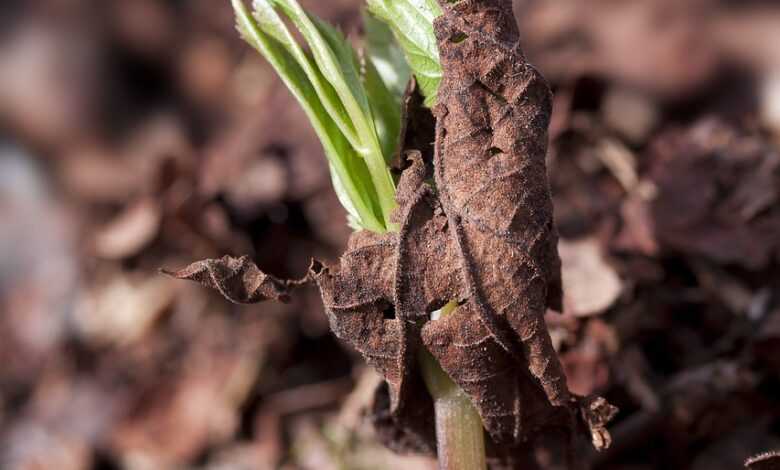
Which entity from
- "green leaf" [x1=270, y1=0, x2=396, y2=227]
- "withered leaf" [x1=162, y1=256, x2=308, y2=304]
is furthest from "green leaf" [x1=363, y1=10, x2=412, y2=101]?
"withered leaf" [x1=162, y1=256, x2=308, y2=304]

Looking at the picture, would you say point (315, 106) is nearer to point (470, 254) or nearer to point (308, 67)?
point (308, 67)

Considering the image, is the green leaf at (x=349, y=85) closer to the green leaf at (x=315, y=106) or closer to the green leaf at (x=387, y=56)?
the green leaf at (x=315, y=106)

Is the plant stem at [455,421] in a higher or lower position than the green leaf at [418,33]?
lower

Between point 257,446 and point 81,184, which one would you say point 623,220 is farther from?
point 81,184

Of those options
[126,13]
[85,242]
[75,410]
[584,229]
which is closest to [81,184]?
[85,242]

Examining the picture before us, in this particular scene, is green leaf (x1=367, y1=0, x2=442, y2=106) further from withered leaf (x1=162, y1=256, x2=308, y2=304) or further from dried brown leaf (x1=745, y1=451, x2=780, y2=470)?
dried brown leaf (x1=745, y1=451, x2=780, y2=470)

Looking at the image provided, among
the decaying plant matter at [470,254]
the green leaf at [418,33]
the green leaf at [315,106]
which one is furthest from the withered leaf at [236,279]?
the green leaf at [418,33]
